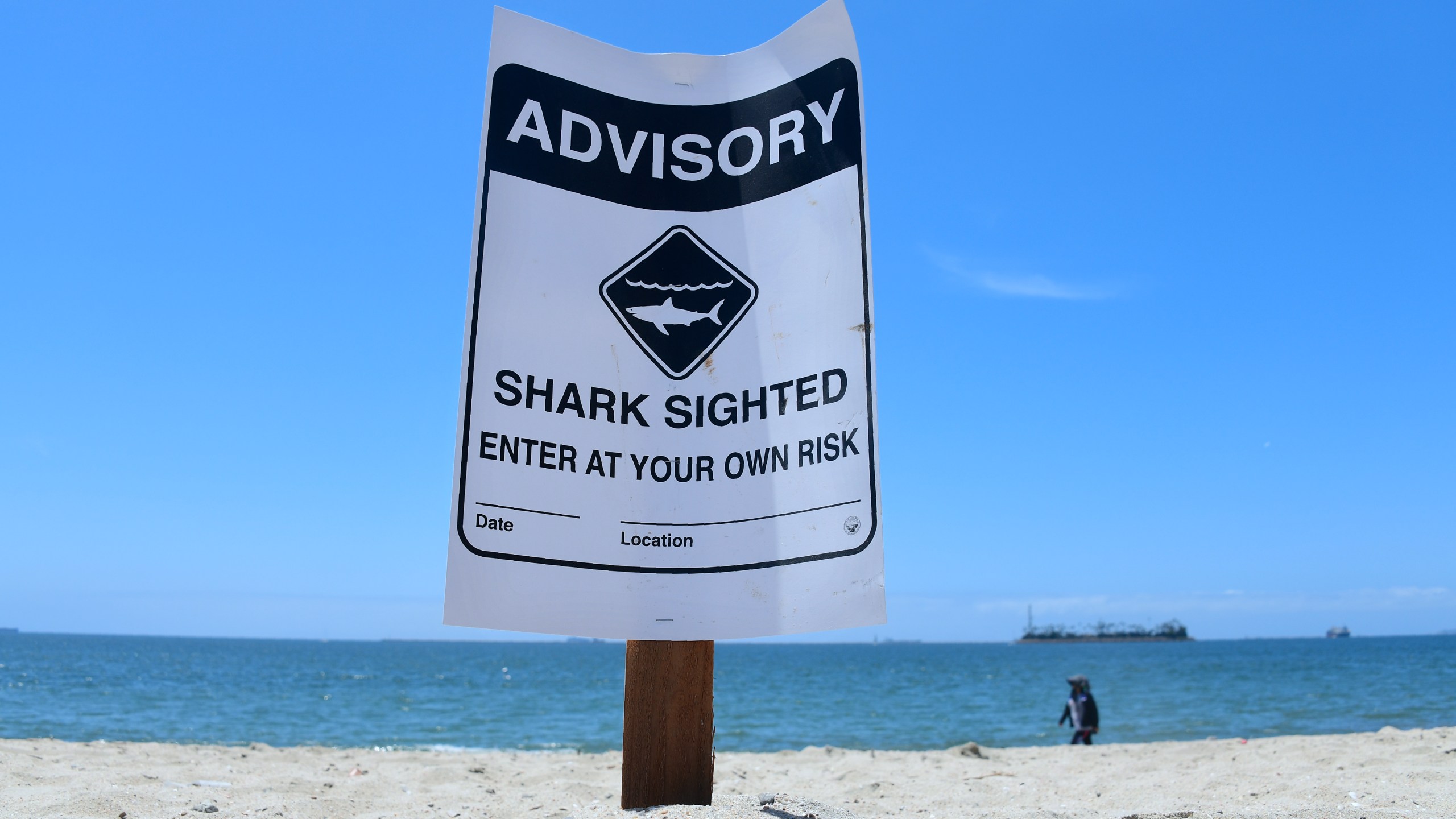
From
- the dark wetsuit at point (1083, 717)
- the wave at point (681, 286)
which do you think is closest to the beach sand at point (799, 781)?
the wave at point (681, 286)

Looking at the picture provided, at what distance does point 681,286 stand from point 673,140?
458 mm

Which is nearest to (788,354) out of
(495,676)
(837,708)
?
(837,708)

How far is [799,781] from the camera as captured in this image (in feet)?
19.1

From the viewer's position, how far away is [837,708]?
23.0m

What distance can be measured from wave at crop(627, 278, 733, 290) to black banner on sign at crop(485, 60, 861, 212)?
A: 23 centimetres

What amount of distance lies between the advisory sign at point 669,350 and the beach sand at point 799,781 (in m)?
0.78

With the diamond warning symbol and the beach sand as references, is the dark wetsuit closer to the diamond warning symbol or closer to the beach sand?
the beach sand

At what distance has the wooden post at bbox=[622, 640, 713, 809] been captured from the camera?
251 centimetres

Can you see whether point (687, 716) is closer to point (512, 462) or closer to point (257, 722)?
point (512, 462)

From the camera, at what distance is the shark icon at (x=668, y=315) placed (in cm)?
235

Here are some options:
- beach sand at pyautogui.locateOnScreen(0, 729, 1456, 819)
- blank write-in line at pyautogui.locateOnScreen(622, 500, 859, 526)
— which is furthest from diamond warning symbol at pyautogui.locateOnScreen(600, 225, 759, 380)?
beach sand at pyautogui.locateOnScreen(0, 729, 1456, 819)

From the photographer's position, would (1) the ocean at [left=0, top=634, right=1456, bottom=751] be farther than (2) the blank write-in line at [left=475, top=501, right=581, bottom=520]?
Yes

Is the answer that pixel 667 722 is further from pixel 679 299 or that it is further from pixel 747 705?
pixel 747 705

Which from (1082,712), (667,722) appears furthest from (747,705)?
(667,722)
